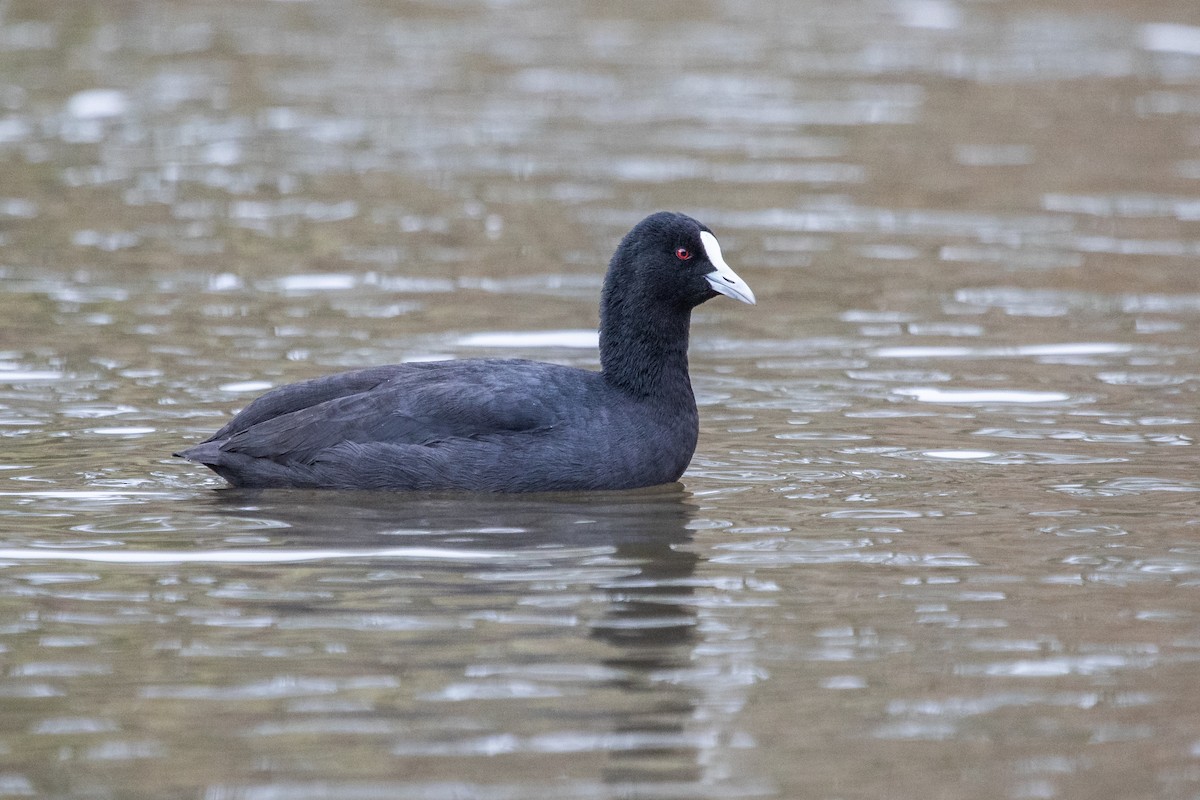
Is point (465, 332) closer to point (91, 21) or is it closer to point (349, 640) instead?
point (349, 640)

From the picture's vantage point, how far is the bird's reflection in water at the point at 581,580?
5574 mm

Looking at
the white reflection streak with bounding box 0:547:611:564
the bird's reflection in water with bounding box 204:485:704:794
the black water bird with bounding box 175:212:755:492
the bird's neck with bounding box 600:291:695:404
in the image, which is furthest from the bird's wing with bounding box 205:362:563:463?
the white reflection streak with bounding box 0:547:611:564

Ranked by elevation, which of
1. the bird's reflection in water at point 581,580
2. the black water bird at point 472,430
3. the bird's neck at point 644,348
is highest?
the bird's neck at point 644,348

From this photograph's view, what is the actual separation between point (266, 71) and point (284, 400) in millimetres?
11376

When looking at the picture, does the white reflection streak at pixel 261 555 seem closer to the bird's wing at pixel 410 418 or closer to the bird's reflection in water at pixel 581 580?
the bird's reflection in water at pixel 581 580

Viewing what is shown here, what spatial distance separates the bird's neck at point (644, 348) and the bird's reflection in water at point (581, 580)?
0.47 m

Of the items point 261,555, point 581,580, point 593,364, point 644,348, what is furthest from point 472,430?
point 593,364

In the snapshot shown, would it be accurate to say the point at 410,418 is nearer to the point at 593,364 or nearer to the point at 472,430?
the point at 472,430

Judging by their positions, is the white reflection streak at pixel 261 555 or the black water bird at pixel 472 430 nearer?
the white reflection streak at pixel 261 555

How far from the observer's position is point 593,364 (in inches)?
423

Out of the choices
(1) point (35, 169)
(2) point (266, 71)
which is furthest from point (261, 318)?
(2) point (266, 71)

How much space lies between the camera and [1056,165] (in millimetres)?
15953

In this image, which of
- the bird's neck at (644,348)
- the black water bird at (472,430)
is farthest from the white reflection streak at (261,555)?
the bird's neck at (644,348)

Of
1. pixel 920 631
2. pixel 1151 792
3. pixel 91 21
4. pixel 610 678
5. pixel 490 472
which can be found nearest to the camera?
pixel 1151 792
